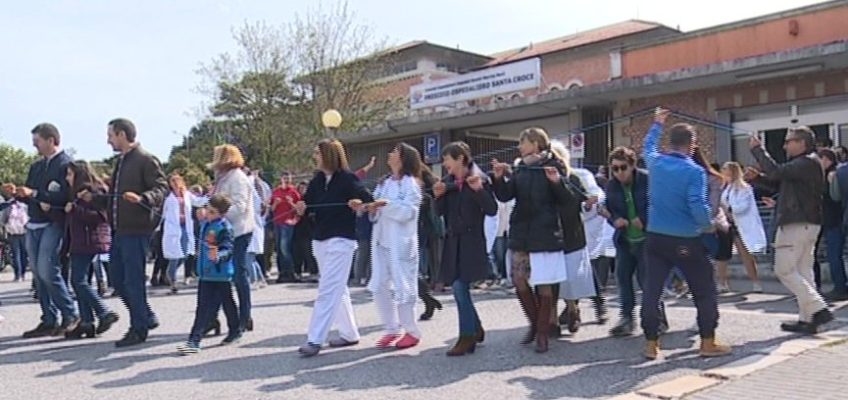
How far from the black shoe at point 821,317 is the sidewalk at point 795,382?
73cm

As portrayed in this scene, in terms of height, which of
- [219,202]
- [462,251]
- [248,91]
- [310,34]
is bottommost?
[462,251]

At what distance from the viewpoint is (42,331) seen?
7.89 meters

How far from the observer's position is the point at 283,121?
31359 millimetres

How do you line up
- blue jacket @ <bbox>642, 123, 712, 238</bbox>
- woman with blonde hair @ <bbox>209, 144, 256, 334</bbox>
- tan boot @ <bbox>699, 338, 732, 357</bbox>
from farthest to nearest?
woman with blonde hair @ <bbox>209, 144, 256, 334</bbox>
tan boot @ <bbox>699, 338, 732, 357</bbox>
blue jacket @ <bbox>642, 123, 712, 238</bbox>

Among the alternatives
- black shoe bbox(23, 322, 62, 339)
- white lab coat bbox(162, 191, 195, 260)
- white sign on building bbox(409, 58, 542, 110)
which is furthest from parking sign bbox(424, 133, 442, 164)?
black shoe bbox(23, 322, 62, 339)

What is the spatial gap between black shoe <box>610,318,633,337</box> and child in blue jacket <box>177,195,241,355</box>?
3377 mm

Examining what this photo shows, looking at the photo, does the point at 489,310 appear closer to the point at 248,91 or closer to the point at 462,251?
the point at 462,251

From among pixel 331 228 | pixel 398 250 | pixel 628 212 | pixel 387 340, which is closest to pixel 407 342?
pixel 387 340

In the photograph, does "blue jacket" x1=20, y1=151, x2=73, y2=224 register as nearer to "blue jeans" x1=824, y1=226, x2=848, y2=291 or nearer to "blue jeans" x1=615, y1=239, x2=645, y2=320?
"blue jeans" x1=615, y1=239, x2=645, y2=320

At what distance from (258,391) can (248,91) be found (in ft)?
89.5

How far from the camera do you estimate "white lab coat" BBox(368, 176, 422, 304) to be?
680 centimetres

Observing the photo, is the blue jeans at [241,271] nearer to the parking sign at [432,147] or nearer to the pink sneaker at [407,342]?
the pink sneaker at [407,342]

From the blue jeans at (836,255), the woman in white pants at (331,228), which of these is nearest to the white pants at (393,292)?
the woman in white pants at (331,228)

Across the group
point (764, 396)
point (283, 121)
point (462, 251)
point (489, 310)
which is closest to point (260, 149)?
point (283, 121)
